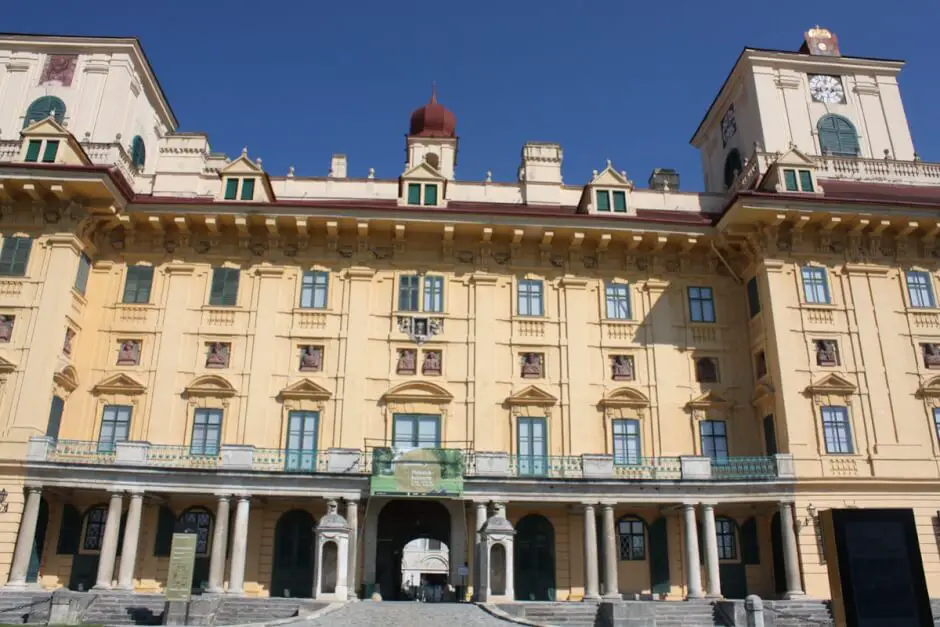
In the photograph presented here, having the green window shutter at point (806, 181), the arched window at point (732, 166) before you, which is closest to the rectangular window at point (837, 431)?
the green window shutter at point (806, 181)

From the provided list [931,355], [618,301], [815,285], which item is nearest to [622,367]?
[618,301]

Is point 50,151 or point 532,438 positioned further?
point 50,151

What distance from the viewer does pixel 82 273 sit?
101 ft

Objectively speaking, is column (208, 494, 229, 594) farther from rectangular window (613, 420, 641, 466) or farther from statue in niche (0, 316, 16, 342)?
rectangular window (613, 420, 641, 466)

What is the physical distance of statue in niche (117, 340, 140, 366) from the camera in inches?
1201

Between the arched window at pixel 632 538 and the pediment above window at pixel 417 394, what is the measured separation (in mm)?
8000

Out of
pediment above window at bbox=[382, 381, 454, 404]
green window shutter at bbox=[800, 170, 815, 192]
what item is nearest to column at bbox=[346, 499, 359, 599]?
pediment above window at bbox=[382, 381, 454, 404]

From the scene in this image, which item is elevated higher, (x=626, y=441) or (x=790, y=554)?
(x=626, y=441)

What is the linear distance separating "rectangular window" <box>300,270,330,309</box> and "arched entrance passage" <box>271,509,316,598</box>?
7999 mm

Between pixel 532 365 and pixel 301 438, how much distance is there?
926 centimetres

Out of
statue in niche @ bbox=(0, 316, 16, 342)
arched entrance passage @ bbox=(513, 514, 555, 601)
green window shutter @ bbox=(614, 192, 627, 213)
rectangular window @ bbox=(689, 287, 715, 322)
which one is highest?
green window shutter @ bbox=(614, 192, 627, 213)

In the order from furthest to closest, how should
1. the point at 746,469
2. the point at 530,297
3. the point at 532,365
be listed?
the point at 530,297 < the point at 532,365 < the point at 746,469

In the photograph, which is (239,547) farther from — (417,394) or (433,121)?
(433,121)

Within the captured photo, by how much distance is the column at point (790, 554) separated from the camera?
26844mm
